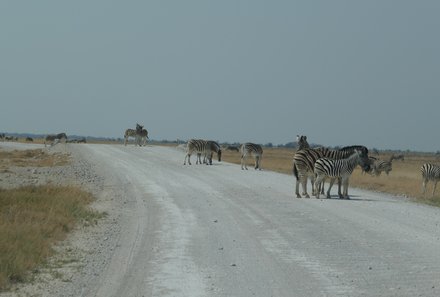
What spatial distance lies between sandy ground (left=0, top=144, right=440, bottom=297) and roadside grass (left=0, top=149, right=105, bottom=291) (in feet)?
1.25

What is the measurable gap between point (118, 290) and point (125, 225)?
7255 mm

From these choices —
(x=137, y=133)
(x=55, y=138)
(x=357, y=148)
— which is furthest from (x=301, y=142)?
(x=55, y=138)

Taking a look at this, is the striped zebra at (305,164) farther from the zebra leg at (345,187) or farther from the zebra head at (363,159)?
the zebra leg at (345,187)

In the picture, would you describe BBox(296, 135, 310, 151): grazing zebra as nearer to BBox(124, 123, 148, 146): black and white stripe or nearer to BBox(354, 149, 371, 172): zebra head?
BBox(354, 149, 371, 172): zebra head

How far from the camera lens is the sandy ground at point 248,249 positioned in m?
9.34

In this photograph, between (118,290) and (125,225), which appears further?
(125,225)

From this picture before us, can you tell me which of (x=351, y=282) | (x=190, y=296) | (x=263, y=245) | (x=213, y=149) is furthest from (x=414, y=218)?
(x=213, y=149)

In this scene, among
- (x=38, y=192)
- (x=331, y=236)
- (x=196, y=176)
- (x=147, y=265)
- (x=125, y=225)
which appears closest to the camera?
(x=147, y=265)

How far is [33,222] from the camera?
15.4 m

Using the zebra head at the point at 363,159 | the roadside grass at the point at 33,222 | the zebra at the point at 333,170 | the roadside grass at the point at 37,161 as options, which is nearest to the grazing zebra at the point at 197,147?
the roadside grass at the point at 37,161

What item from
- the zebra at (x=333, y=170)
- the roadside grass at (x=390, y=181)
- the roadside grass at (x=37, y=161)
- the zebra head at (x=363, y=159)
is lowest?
the roadside grass at (x=37, y=161)

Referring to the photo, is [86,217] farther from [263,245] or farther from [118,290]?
[118,290]

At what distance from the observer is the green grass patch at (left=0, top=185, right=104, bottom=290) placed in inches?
418

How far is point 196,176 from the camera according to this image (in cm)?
3238
